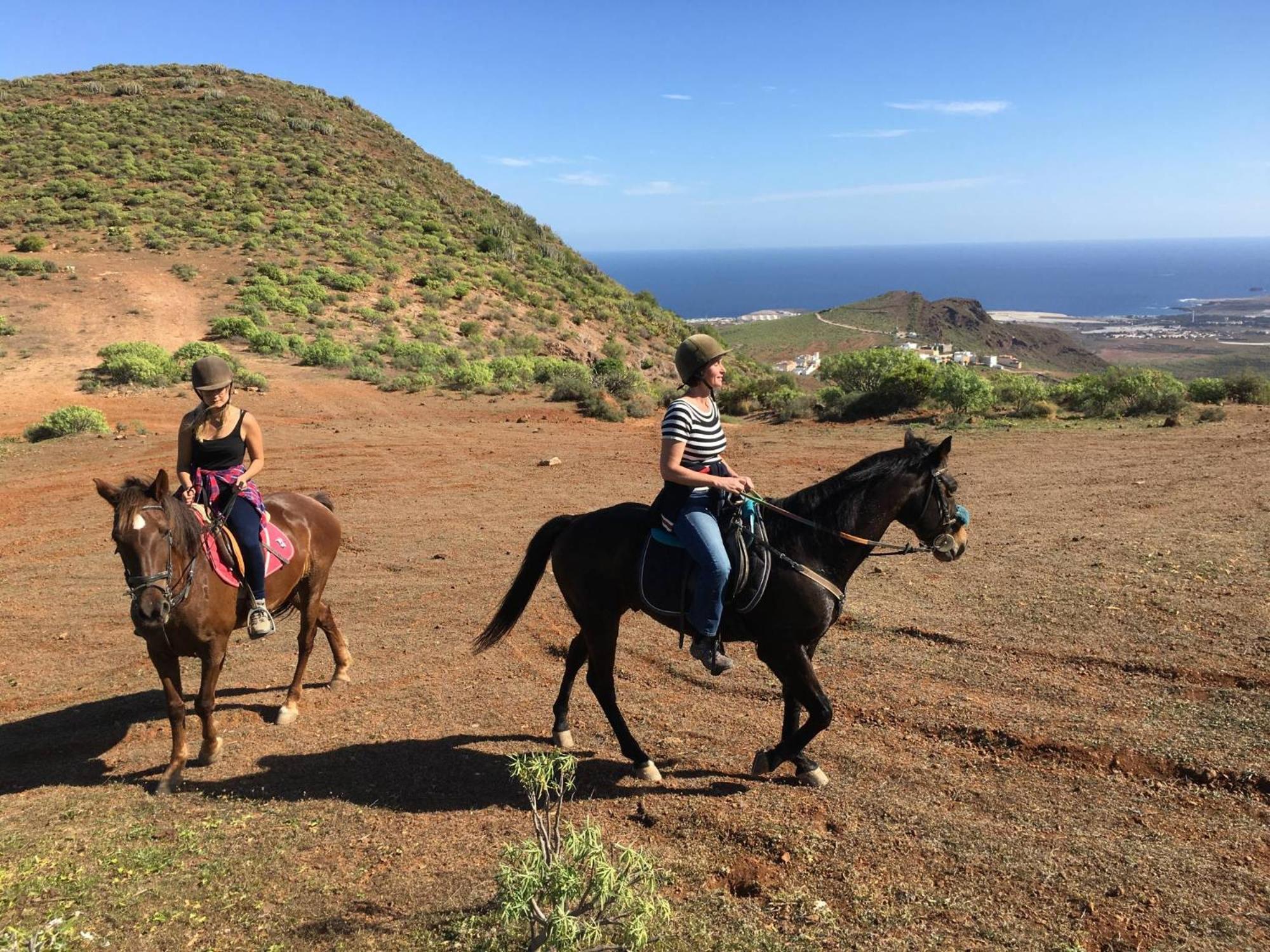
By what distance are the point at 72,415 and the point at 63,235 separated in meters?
22.1

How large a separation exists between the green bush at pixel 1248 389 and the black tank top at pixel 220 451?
77.7ft

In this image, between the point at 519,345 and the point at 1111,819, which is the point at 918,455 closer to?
the point at 1111,819

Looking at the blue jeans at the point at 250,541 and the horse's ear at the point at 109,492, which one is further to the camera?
the blue jeans at the point at 250,541

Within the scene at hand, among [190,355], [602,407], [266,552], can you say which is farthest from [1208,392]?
[190,355]

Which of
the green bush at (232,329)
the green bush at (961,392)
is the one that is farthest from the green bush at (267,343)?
the green bush at (961,392)

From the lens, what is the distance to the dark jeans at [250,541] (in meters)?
5.66

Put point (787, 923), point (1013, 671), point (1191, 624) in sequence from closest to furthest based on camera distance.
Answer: point (787, 923)
point (1013, 671)
point (1191, 624)

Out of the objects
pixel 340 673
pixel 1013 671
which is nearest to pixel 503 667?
pixel 340 673

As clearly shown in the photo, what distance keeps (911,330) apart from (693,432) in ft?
296

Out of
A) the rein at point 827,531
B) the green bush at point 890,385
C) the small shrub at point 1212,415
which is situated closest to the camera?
the rein at point 827,531

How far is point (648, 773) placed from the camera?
515 cm

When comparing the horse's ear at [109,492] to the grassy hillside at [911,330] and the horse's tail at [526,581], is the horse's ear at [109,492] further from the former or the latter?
the grassy hillside at [911,330]

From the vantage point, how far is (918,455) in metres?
4.89

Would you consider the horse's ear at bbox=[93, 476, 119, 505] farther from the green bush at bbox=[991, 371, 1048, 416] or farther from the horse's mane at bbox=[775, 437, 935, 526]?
the green bush at bbox=[991, 371, 1048, 416]
